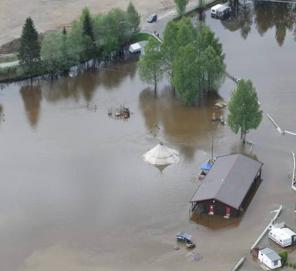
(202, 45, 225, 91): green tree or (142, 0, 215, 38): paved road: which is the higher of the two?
(142, 0, 215, 38): paved road

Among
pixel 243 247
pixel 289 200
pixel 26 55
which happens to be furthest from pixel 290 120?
pixel 26 55

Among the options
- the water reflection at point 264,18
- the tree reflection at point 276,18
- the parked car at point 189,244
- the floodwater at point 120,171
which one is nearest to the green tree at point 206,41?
the floodwater at point 120,171

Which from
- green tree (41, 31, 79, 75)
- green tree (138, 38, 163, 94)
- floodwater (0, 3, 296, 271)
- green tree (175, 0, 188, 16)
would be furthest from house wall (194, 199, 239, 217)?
green tree (175, 0, 188, 16)

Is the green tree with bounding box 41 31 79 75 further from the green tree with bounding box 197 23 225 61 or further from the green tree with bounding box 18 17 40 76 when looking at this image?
the green tree with bounding box 197 23 225 61

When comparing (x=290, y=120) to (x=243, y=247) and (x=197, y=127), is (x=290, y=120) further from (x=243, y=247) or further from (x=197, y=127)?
(x=243, y=247)

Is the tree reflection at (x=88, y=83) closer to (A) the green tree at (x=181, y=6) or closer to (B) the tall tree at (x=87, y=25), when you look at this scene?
(B) the tall tree at (x=87, y=25)
